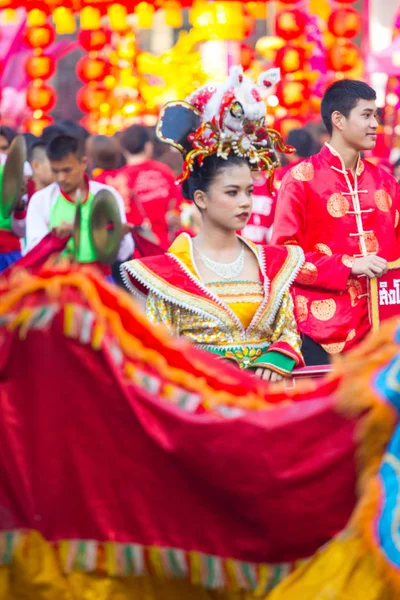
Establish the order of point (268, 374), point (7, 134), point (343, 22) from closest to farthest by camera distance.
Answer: point (268, 374) → point (7, 134) → point (343, 22)

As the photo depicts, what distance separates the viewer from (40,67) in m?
15.2

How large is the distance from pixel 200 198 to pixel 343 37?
9146 millimetres

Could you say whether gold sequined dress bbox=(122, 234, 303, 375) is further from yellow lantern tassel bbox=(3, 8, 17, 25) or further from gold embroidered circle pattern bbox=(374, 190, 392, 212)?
yellow lantern tassel bbox=(3, 8, 17, 25)

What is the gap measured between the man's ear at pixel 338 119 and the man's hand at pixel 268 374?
179 centimetres

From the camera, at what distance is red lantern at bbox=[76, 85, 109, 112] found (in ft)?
54.2

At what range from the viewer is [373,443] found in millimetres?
2678

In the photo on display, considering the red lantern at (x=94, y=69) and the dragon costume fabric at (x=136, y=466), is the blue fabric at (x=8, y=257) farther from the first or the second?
the red lantern at (x=94, y=69)

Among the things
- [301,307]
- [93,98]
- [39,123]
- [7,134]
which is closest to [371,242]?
[301,307]

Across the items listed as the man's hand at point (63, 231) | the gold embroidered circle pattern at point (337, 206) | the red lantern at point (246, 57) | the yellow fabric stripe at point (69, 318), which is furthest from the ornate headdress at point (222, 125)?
the red lantern at point (246, 57)

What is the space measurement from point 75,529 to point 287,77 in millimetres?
11458

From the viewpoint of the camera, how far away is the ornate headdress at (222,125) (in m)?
4.21

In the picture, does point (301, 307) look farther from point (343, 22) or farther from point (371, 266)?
point (343, 22)

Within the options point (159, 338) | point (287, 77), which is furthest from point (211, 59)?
point (159, 338)

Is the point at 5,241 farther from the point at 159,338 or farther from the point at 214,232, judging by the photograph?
the point at 159,338
